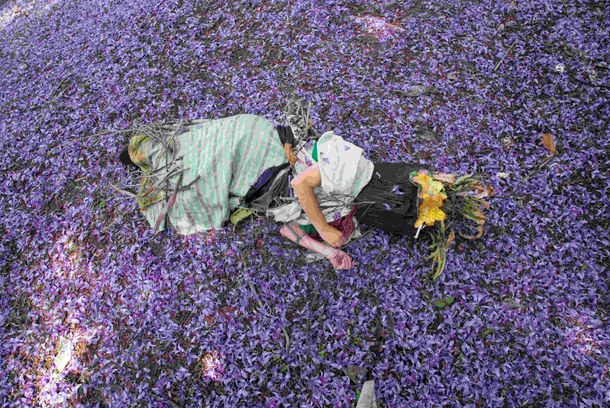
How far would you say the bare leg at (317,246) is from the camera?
3.54 m

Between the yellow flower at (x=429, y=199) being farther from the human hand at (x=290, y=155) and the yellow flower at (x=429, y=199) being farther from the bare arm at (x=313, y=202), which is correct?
the human hand at (x=290, y=155)

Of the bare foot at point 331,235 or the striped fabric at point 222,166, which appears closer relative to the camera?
the bare foot at point 331,235

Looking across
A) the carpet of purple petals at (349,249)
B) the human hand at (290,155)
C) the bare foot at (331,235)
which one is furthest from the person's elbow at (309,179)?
the carpet of purple petals at (349,249)

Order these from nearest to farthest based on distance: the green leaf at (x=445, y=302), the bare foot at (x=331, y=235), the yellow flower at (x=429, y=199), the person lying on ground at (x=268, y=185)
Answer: the yellow flower at (x=429, y=199) < the person lying on ground at (x=268, y=185) < the green leaf at (x=445, y=302) < the bare foot at (x=331, y=235)

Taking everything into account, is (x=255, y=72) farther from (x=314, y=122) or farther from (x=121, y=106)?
(x=121, y=106)

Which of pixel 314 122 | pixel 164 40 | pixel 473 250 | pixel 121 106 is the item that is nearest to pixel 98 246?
pixel 121 106

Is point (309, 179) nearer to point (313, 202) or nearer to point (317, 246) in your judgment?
point (313, 202)

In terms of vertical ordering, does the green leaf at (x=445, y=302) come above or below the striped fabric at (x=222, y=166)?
below

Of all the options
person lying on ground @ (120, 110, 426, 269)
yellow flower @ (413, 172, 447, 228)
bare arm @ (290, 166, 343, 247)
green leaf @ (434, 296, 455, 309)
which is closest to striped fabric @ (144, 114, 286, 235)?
person lying on ground @ (120, 110, 426, 269)

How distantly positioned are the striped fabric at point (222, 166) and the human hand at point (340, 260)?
1.04m

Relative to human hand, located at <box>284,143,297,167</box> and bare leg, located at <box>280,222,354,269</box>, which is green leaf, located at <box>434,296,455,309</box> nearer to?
bare leg, located at <box>280,222,354,269</box>

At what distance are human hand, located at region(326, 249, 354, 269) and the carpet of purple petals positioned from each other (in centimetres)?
8

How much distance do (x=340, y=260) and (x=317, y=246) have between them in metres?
0.25

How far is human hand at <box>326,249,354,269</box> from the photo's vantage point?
3.53 m
